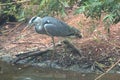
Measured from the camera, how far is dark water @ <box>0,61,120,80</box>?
22.6 ft

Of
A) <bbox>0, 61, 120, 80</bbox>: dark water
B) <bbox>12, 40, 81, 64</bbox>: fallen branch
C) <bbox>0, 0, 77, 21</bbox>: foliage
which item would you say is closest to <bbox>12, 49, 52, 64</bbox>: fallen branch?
<bbox>12, 40, 81, 64</bbox>: fallen branch

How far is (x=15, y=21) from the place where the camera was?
32.4ft

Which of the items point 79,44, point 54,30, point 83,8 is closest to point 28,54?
point 54,30

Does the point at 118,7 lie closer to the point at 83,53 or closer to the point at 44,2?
the point at 44,2

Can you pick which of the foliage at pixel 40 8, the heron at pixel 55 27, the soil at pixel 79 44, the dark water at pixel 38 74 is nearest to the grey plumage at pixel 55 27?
the heron at pixel 55 27

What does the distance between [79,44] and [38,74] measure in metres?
1.27

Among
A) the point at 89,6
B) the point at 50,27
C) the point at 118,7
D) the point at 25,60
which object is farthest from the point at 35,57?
the point at 118,7

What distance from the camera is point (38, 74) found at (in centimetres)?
713

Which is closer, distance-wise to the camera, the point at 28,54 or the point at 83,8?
the point at 83,8

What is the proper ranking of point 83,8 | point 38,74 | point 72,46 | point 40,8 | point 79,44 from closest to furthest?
1. point 83,8
2. point 38,74
3. point 40,8
4. point 72,46
5. point 79,44

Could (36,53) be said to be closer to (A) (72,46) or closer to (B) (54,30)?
(B) (54,30)

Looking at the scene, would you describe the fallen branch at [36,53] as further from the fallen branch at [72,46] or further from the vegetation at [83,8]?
the vegetation at [83,8]

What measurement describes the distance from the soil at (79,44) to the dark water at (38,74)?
26cm

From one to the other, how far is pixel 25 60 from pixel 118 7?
2.87 metres
